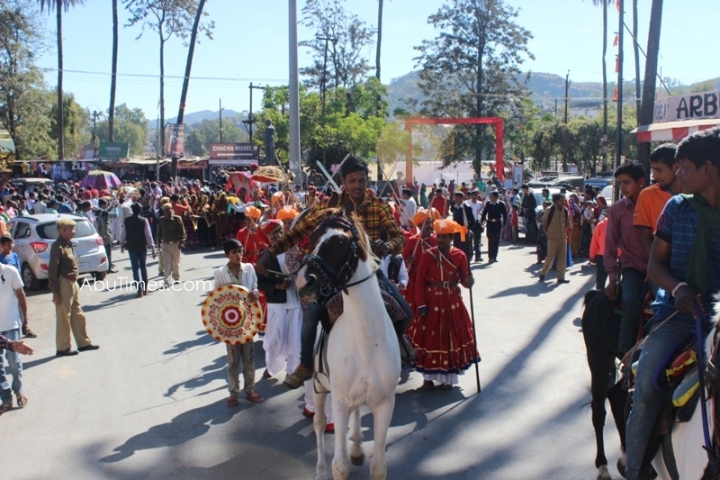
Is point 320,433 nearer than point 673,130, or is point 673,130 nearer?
point 320,433

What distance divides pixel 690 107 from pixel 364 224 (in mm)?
13788

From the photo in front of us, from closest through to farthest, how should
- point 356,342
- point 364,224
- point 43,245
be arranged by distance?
1. point 356,342
2. point 364,224
3. point 43,245

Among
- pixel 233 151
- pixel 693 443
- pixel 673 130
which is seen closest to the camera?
pixel 693 443

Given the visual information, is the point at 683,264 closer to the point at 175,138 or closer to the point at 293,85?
the point at 293,85

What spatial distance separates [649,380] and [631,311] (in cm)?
137

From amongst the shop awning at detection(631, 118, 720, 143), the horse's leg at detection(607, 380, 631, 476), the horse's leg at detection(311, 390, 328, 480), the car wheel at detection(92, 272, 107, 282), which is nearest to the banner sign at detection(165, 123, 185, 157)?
the car wheel at detection(92, 272, 107, 282)

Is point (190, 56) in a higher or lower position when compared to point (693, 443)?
higher

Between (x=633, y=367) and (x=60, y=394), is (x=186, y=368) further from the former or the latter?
(x=633, y=367)

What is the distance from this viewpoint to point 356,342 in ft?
16.7

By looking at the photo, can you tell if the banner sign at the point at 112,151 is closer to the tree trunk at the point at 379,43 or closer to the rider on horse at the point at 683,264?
the tree trunk at the point at 379,43

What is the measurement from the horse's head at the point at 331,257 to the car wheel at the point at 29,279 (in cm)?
1306

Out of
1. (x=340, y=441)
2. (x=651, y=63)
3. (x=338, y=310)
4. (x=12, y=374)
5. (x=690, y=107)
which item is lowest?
(x=12, y=374)

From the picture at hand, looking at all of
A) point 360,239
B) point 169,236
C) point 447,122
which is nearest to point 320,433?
point 360,239

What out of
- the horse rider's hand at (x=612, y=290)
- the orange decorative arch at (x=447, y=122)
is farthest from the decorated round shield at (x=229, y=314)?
the orange decorative arch at (x=447, y=122)
